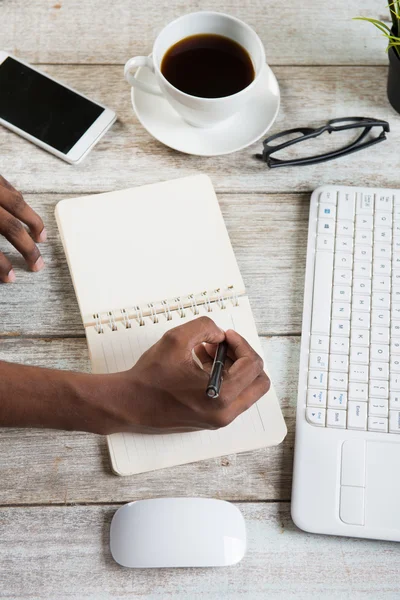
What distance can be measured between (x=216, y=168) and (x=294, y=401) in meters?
0.34

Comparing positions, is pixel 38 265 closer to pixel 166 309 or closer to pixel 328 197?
pixel 166 309

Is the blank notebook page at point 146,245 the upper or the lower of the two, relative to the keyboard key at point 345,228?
upper

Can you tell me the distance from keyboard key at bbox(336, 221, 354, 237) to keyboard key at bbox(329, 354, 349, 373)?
6.4 inches

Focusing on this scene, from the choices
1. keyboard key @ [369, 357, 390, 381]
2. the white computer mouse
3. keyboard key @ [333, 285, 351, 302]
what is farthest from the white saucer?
the white computer mouse

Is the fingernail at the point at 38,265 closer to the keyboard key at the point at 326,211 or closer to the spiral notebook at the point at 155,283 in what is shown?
the spiral notebook at the point at 155,283

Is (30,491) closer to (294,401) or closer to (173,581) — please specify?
(173,581)

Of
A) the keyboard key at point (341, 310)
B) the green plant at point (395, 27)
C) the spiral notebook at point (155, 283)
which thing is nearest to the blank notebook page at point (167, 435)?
the spiral notebook at point (155, 283)

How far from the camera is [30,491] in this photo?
2.35 ft

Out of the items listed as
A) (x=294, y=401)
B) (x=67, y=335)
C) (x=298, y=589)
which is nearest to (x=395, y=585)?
(x=298, y=589)

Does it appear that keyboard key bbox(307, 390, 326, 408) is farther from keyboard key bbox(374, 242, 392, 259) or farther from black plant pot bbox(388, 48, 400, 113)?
→ black plant pot bbox(388, 48, 400, 113)

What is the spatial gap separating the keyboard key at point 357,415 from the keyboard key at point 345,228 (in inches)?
8.7

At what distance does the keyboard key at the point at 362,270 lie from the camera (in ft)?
2.62

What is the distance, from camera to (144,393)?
27.0 inches

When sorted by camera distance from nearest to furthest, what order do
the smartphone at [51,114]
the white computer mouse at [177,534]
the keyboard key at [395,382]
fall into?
1. the white computer mouse at [177,534]
2. the keyboard key at [395,382]
3. the smartphone at [51,114]
